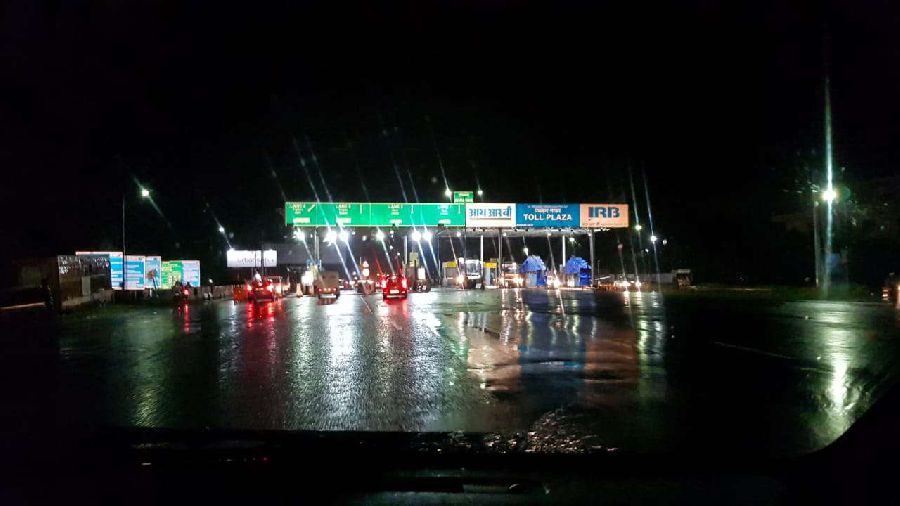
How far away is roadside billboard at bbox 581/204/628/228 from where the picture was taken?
199 ft

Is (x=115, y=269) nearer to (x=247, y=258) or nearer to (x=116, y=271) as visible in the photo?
(x=116, y=271)

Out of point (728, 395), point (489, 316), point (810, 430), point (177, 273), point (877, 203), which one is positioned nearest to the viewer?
point (810, 430)

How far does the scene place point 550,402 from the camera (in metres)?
9.45

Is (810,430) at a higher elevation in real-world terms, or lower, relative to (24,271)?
lower

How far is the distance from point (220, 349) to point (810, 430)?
1223cm

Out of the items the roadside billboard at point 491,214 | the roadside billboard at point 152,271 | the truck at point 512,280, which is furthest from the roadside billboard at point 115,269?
the truck at point 512,280

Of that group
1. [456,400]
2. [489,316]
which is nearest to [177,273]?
[489,316]

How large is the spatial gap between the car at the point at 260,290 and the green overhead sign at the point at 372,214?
9398mm

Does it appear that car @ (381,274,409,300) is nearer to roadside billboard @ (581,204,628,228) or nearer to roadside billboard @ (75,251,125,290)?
roadside billboard @ (75,251,125,290)

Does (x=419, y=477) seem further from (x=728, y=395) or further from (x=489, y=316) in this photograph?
(x=489, y=316)

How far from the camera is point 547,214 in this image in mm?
60781

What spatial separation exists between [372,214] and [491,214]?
9.43m

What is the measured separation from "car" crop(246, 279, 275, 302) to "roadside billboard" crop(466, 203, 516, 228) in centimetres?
1729

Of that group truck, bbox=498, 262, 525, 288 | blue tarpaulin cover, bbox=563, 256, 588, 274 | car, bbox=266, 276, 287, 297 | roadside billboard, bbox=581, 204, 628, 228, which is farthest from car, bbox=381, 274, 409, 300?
blue tarpaulin cover, bbox=563, 256, 588, 274
